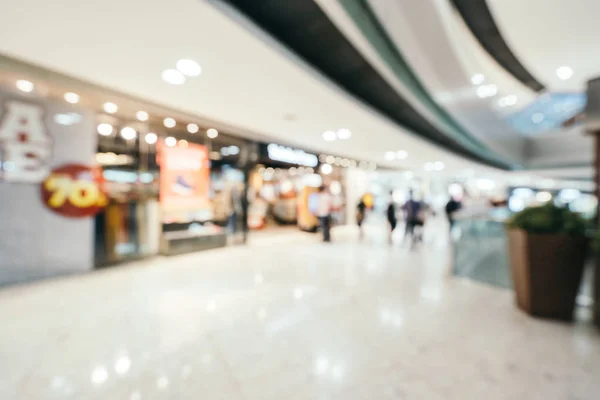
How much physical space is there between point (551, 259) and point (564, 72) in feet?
22.5

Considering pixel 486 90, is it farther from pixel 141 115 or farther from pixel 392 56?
pixel 141 115

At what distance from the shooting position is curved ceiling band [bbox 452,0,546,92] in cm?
493

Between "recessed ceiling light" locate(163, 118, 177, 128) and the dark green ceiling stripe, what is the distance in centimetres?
434

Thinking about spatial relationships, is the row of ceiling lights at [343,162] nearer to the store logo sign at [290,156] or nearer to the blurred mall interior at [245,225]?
the store logo sign at [290,156]

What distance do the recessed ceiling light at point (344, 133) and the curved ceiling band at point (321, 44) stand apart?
0.92 m

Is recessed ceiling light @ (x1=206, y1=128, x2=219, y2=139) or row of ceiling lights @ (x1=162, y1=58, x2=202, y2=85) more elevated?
row of ceiling lights @ (x1=162, y1=58, x2=202, y2=85)

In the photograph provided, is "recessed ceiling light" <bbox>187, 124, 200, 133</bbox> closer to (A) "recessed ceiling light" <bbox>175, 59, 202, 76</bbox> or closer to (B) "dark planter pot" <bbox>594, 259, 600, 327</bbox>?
(A) "recessed ceiling light" <bbox>175, 59, 202, 76</bbox>

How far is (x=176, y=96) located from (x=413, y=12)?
4036mm

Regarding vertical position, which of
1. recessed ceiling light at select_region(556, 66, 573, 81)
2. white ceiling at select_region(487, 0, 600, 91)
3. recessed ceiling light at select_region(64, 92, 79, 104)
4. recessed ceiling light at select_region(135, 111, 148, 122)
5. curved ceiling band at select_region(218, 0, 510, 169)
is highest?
recessed ceiling light at select_region(556, 66, 573, 81)

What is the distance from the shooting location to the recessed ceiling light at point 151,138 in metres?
6.11

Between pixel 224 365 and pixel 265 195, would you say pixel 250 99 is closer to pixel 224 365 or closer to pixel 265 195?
pixel 224 365

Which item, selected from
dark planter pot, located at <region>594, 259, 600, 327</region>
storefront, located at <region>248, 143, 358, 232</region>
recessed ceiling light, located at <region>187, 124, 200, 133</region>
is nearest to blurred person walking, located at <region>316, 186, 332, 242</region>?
storefront, located at <region>248, 143, 358, 232</region>

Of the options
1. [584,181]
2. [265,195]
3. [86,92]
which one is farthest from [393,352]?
[584,181]

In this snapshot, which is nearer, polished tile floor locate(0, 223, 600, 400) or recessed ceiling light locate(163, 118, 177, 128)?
polished tile floor locate(0, 223, 600, 400)
